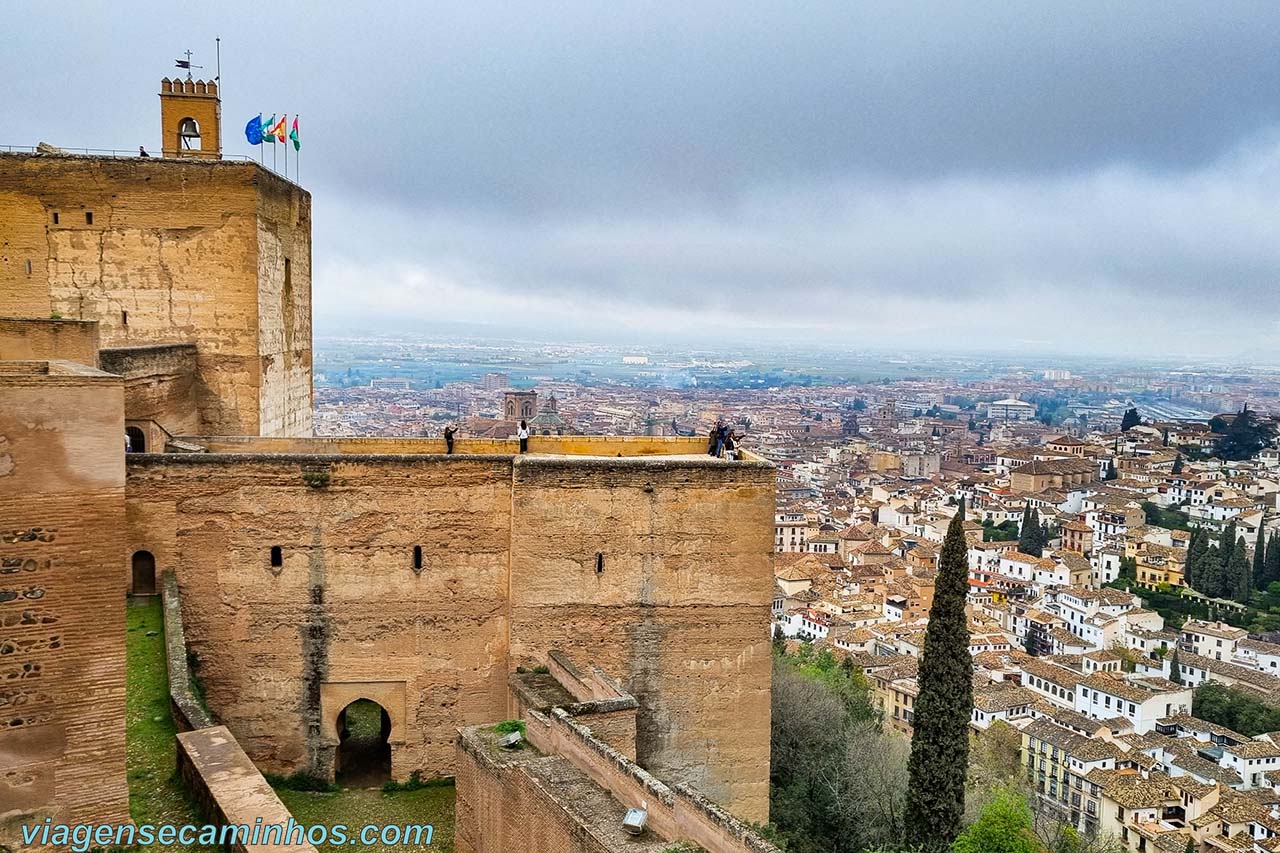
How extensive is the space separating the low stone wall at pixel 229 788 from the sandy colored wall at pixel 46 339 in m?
5.88

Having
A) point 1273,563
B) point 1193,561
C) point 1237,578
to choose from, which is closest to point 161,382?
point 1237,578

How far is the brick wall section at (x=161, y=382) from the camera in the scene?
564 inches

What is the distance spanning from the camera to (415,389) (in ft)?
490

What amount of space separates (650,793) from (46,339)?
382 inches

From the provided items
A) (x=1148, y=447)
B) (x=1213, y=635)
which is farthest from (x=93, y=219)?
(x=1148, y=447)

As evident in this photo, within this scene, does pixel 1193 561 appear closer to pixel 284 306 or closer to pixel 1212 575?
pixel 1212 575

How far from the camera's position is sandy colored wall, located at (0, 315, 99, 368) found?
1298 centimetres

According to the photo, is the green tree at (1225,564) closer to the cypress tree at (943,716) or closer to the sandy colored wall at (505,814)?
the cypress tree at (943,716)

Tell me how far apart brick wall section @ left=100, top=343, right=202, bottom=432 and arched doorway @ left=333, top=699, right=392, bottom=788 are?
5.05 metres

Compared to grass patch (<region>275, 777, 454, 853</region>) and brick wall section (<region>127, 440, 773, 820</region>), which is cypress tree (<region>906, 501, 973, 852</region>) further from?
grass patch (<region>275, 777, 454, 853</region>)

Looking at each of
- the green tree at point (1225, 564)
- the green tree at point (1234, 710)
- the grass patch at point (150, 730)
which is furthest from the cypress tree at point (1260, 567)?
the grass patch at point (150, 730)

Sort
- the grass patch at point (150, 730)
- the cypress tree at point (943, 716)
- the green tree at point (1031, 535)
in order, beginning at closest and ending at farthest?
1. the grass patch at point (150, 730)
2. the cypress tree at point (943, 716)
3. the green tree at point (1031, 535)

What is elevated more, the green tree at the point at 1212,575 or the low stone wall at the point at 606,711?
the low stone wall at the point at 606,711

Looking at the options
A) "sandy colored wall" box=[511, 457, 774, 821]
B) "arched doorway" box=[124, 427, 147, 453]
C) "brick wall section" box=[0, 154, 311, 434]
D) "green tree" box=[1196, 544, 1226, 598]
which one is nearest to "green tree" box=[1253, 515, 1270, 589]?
"green tree" box=[1196, 544, 1226, 598]
